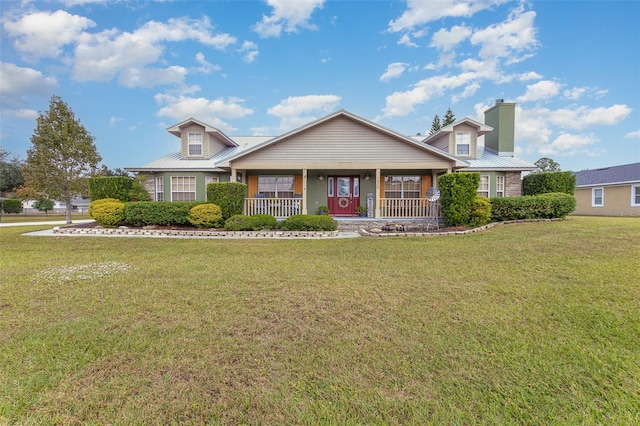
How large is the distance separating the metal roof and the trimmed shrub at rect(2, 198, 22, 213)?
46.3m

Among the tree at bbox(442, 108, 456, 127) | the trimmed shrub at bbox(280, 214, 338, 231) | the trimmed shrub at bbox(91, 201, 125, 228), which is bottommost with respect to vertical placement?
the trimmed shrub at bbox(280, 214, 338, 231)

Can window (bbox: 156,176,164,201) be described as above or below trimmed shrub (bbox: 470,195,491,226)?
above

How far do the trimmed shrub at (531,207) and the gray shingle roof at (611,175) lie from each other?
1288 cm

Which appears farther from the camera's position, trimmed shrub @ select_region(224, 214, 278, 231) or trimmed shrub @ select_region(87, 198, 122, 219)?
trimmed shrub @ select_region(87, 198, 122, 219)

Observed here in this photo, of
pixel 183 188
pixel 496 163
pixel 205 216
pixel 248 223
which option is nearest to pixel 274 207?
pixel 248 223

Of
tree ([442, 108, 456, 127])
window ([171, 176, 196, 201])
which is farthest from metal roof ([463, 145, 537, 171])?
window ([171, 176, 196, 201])

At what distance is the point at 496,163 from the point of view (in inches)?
608

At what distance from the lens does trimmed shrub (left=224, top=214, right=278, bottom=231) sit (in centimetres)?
1093

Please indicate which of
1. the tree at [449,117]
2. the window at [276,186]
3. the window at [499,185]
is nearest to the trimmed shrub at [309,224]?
the window at [276,186]

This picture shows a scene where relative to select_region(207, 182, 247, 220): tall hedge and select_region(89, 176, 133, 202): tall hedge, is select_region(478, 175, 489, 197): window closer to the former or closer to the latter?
select_region(207, 182, 247, 220): tall hedge

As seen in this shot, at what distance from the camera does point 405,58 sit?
1669cm

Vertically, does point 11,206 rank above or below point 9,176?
below

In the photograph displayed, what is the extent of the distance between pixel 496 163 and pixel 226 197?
14315 millimetres

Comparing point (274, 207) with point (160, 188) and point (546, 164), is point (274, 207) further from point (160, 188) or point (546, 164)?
point (546, 164)
